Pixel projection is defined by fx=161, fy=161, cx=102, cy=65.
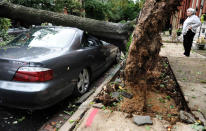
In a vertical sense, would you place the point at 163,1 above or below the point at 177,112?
above

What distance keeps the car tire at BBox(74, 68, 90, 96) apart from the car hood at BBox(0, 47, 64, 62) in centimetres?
83

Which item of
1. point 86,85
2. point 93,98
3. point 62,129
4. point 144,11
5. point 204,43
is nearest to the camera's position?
point 62,129

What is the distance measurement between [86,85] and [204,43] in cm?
839

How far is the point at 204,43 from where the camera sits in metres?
9.32

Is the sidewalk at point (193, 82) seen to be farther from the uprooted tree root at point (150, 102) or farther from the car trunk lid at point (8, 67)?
the car trunk lid at point (8, 67)

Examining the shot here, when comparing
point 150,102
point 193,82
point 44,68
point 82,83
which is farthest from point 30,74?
point 193,82

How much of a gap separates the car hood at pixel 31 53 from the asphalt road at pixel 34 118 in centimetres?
110

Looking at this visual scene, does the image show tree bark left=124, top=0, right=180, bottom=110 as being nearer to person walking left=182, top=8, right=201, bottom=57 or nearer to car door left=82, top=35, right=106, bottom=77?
car door left=82, top=35, right=106, bottom=77

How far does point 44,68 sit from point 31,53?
530 millimetres

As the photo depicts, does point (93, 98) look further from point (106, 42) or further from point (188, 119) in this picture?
point (106, 42)

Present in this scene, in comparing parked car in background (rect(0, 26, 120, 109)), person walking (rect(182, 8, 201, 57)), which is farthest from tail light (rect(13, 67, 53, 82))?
person walking (rect(182, 8, 201, 57))

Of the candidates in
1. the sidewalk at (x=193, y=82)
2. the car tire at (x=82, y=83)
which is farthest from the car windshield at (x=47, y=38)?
the sidewalk at (x=193, y=82)

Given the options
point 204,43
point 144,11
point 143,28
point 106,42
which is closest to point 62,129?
point 143,28

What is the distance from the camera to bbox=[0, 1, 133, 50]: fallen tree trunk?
538 cm
